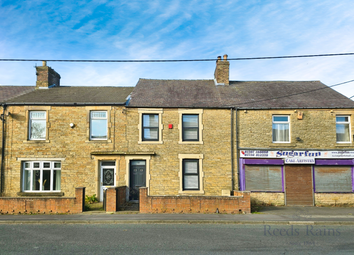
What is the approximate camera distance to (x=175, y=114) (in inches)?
643

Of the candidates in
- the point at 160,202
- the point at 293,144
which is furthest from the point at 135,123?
the point at 293,144

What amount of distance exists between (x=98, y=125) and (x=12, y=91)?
296 inches

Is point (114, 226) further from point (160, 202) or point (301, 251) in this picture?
point (301, 251)

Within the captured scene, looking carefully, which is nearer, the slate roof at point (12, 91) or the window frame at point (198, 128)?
the window frame at point (198, 128)

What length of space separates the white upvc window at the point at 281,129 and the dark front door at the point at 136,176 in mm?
7626

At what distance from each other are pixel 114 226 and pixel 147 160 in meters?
5.71

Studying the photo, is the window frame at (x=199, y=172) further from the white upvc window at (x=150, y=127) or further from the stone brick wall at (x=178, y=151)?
the white upvc window at (x=150, y=127)

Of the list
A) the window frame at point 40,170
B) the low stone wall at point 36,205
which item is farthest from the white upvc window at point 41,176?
the low stone wall at point 36,205

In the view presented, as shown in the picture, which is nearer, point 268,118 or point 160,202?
point 160,202

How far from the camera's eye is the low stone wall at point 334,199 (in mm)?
15562

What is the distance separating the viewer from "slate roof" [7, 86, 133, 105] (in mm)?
16125

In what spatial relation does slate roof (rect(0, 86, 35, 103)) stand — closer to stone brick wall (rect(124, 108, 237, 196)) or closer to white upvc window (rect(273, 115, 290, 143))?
stone brick wall (rect(124, 108, 237, 196))

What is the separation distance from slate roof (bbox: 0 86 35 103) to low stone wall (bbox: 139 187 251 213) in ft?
37.6

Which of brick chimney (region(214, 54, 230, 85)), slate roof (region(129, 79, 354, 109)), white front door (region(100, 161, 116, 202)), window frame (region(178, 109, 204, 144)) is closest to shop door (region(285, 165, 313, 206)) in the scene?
slate roof (region(129, 79, 354, 109))
